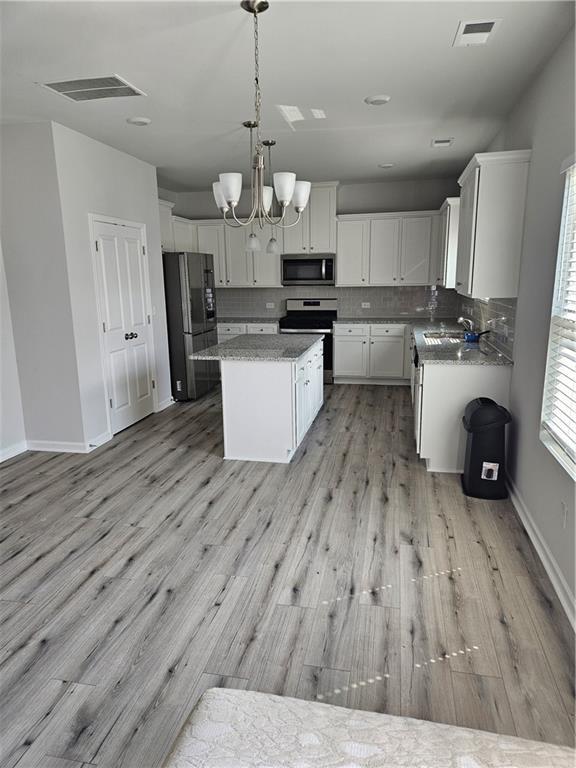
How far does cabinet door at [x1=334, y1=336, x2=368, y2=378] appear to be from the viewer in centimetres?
671

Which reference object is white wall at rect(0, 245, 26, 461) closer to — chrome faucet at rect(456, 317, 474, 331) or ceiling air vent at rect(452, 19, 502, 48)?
ceiling air vent at rect(452, 19, 502, 48)

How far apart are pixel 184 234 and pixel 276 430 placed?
4.01m

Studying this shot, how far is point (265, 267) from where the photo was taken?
707 cm

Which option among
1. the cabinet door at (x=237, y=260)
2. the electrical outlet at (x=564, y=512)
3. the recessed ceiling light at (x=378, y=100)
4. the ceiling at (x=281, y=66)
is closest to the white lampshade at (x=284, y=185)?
the ceiling at (x=281, y=66)

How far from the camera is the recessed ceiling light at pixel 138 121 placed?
3.79m

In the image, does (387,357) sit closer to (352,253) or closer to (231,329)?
(352,253)

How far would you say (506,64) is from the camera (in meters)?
2.92

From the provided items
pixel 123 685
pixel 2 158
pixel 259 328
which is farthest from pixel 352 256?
pixel 123 685

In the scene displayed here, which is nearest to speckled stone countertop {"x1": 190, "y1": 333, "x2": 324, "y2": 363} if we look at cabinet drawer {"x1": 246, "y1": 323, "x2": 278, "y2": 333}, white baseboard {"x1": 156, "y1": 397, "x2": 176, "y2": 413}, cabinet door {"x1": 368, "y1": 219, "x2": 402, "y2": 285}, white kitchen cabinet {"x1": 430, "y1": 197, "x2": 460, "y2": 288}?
white baseboard {"x1": 156, "y1": 397, "x2": 176, "y2": 413}

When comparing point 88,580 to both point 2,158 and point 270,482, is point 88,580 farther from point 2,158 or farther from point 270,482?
point 2,158

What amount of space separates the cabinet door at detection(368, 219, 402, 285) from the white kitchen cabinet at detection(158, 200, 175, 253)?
2.71 meters

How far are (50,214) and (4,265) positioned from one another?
2.02 ft

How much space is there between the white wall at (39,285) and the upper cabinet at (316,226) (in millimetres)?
3504

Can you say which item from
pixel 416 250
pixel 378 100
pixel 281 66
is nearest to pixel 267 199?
pixel 281 66
